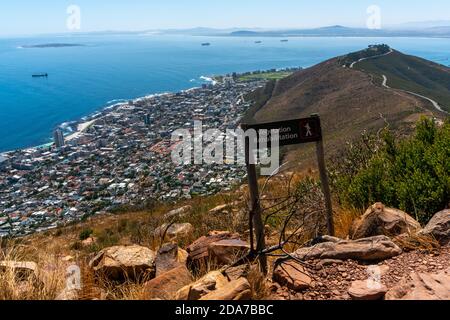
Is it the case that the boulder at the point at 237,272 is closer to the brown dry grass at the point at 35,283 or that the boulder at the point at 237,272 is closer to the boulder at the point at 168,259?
the boulder at the point at 168,259

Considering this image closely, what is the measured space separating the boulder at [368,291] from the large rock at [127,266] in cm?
204

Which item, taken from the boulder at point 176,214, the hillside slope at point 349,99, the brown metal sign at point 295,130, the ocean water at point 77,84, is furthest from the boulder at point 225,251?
the ocean water at point 77,84

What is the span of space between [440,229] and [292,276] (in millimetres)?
1659

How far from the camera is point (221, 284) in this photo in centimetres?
328

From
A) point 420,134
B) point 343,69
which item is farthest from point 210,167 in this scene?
point 343,69

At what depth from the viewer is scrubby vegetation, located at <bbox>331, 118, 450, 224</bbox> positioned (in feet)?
16.2

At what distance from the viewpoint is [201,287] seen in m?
3.15

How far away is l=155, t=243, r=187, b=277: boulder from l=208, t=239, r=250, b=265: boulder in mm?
357

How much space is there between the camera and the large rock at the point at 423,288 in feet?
9.60

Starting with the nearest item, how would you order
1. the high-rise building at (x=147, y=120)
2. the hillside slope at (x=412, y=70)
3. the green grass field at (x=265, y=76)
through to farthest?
the high-rise building at (x=147, y=120) < the hillside slope at (x=412, y=70) < the green grass field at (x=265, y=76)

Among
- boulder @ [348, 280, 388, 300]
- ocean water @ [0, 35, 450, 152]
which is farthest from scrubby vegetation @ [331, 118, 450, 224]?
ocean water @ [0, 35, 450, 152]

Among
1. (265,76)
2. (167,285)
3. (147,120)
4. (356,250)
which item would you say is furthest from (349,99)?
(265,76)

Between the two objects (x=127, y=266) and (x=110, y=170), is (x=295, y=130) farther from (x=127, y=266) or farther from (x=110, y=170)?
(x=110, y=170)

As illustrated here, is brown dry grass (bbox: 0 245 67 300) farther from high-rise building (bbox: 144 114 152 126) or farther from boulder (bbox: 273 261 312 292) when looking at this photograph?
high-rise building (bbox: 144 114 152 126)
